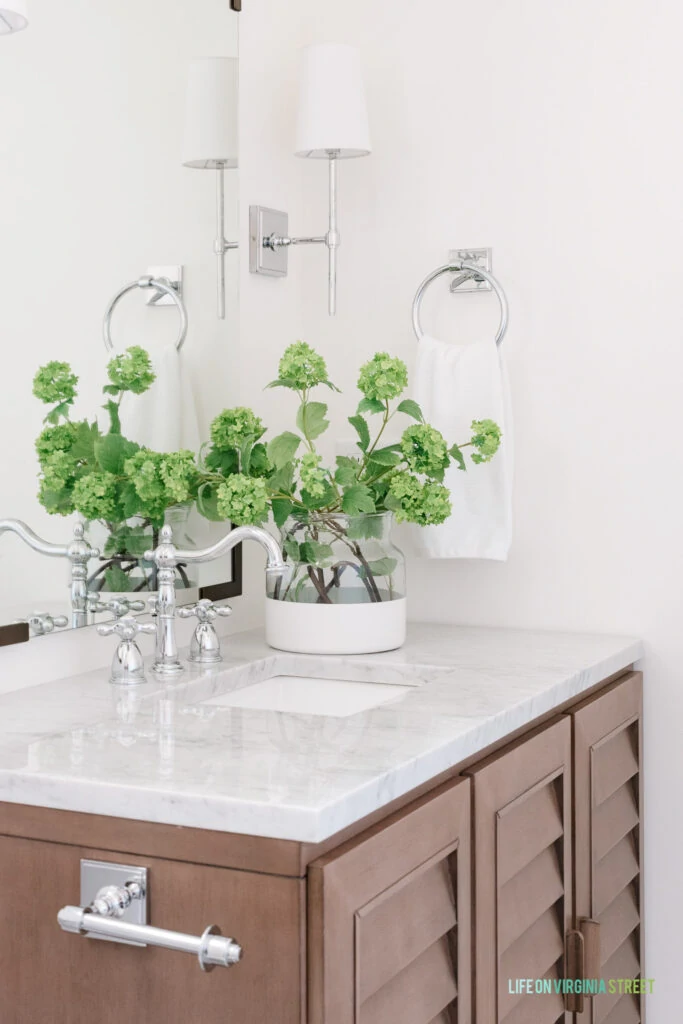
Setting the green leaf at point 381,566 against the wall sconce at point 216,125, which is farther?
the wall sconce at point 216,125

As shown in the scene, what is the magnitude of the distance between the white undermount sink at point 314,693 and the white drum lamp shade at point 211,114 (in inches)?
31.4

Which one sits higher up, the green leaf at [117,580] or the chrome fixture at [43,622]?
the green leaf at [117,580]

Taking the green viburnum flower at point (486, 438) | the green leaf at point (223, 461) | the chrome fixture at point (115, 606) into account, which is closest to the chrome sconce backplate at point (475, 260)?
the green viburnum flower at point (486, 438)

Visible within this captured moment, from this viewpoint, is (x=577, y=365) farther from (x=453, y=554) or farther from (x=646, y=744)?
(x=646, y=744)

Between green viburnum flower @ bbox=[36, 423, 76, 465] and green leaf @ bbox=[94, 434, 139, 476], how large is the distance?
58mm

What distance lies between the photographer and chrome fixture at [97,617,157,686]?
1433 millimetres

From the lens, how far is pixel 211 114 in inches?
72.5

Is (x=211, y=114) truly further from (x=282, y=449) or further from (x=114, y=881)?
(x=114, y=881)

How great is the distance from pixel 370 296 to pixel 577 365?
0.39 meters

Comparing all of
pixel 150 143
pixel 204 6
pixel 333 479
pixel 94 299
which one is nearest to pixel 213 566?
pixel 333 479

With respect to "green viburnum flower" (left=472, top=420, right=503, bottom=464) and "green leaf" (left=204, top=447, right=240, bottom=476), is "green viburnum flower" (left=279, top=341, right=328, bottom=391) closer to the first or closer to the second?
"green leaf" (left=204, top=447, right=240, bottom=476)

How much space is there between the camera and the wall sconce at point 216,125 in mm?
1802

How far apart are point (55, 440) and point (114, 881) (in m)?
0.65

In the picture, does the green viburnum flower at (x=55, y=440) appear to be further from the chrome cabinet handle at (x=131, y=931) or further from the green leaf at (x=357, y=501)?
the chrome cabinet handle at (x=131, y=931)
